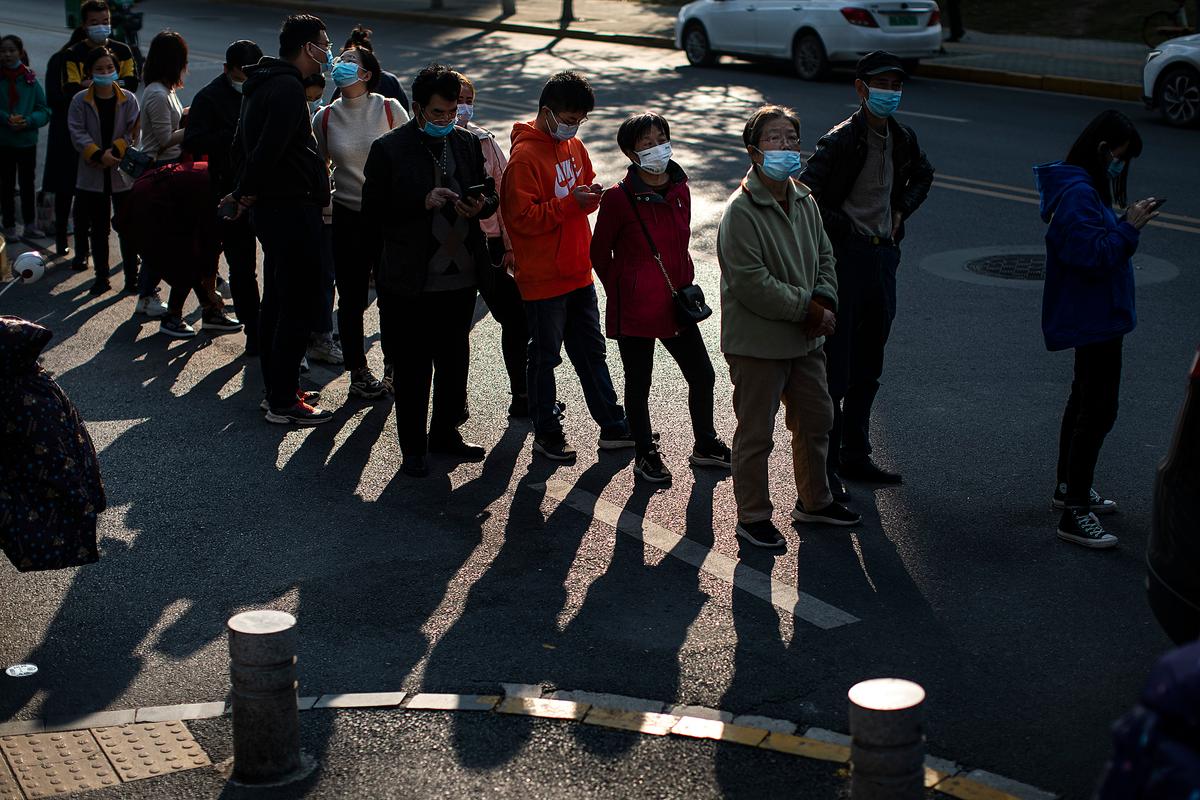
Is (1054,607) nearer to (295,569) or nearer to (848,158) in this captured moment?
(848,158)

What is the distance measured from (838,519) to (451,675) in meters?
2.14

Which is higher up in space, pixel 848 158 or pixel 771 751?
pixel 848 158

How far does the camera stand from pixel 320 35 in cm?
793

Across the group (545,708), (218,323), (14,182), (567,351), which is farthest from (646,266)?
(14,182)

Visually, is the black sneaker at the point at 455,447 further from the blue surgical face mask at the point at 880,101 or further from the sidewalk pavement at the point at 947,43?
the sidewalk pavement at the point at 947,43

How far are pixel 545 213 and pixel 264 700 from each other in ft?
10.8

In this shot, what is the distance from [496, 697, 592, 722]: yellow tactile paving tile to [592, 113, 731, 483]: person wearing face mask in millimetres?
2311

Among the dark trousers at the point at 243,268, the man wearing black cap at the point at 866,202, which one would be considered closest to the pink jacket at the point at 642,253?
the man wearing black cap at the point at 866,202

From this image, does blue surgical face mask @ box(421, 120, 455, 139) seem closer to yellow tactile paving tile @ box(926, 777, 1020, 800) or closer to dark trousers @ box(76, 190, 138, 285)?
yellow tactile paving tile @ box(926, 777, 1020, 800)

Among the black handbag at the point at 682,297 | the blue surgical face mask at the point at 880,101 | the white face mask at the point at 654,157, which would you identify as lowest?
the black handbag at the point at 682,297

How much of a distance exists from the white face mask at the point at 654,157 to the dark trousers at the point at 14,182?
7.35 metres

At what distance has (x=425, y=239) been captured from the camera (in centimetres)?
721

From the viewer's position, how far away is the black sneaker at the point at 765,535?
645 centimetres

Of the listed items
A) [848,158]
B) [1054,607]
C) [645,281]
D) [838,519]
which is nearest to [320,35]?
[645,281]
